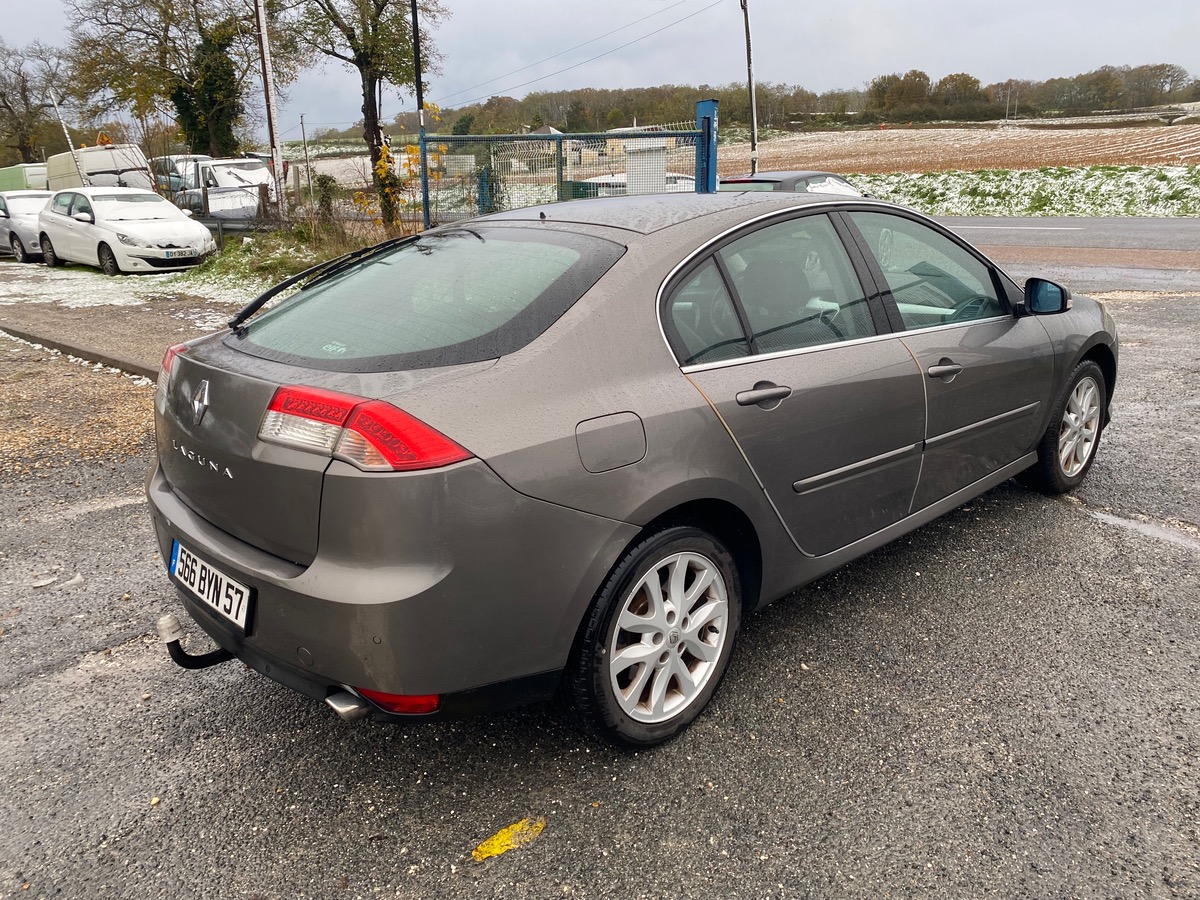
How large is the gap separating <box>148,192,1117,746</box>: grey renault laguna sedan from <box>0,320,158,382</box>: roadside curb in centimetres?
469

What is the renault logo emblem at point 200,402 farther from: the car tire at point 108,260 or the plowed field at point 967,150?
the plowed field at point 967,150

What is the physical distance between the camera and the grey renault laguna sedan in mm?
2062

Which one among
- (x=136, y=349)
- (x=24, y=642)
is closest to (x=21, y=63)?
(x=136, y=349)

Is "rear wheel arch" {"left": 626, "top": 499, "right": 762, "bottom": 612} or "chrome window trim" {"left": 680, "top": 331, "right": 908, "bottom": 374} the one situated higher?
"chrome window trim" {"left": 680, "top": 331, "right": 908, "bottom": 374}

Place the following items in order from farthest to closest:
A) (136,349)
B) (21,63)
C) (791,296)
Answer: (21,63) → (136,349) → (791,296)

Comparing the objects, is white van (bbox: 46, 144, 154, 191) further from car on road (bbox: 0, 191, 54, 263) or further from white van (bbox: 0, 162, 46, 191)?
white van (bbox: 0, 162, 46, 191)

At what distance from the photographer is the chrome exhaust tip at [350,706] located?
2.14m

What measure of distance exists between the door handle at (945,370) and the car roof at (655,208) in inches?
27.2

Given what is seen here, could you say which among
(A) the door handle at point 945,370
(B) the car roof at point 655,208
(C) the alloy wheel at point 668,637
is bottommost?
(C) the alloy wheel at point 668,637

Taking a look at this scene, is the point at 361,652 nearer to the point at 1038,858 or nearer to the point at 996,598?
the point at 1038,858

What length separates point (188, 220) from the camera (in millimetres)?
15422

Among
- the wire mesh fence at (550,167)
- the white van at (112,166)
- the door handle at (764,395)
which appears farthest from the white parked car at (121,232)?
the door handle at (764,395)

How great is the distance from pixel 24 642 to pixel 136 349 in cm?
564

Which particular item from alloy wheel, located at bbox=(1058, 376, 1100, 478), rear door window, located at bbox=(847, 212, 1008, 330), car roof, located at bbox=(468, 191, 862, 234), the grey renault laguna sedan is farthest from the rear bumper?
alloy wheel, located at bbox=(1058, 376, 1100, 478)
